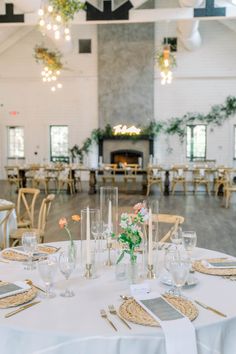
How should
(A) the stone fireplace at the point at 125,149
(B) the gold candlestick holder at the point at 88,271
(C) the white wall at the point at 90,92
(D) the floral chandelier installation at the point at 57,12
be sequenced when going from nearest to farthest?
(B) the gold candlestick holder at the point at 88,271 < (D) the floral chandelier installation at the point at 57,12 < (C) the white wall at the point at 90,92 < (A) the stone fireplace at the point at 125,149

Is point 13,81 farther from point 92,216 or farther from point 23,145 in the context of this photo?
point 92,216

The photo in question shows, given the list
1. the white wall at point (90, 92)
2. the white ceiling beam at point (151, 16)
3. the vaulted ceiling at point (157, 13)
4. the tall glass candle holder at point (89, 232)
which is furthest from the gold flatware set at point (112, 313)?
the white wall at point (90, 92)

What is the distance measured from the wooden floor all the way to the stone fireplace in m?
2.18

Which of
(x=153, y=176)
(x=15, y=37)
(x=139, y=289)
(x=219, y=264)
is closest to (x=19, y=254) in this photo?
(x=139, y=289)

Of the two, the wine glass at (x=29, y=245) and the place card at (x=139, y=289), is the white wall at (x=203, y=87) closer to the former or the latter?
the wine glass at (x=29, y=245)

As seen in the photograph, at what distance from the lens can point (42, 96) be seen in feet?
51.2

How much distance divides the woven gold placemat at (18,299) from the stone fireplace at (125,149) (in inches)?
514

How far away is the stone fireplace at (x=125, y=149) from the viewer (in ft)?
49.3

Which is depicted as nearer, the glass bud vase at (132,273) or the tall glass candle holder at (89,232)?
the glass bud vase at (132,273)

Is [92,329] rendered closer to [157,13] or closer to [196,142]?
[157,13]

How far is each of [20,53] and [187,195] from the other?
8441 mm

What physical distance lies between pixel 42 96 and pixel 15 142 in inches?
80.3

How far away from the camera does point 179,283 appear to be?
6.24 feet

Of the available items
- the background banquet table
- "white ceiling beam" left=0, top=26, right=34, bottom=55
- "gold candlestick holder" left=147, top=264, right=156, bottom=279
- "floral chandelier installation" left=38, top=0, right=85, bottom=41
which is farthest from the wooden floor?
"white ceiling beam" left=0, top=26, right=34, bottom=55
